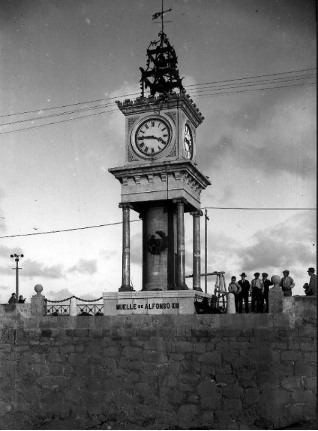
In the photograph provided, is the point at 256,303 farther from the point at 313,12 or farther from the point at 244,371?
the point at 313,12

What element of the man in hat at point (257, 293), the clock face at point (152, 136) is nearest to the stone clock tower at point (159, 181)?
the clock face at point (152, 136)

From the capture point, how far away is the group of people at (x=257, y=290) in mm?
20703

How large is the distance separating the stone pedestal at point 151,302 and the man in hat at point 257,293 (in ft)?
6.98

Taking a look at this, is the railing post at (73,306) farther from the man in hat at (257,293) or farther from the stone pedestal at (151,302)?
the man in hat at (257,293)

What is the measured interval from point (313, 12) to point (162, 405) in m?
13.3

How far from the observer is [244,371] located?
66.1 ft

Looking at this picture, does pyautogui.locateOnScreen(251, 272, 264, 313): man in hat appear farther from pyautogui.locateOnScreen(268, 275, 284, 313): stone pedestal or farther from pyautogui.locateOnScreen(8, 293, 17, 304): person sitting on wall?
pyautogui.locateOnScreen(8, 293, 17, 304): person sitting on wall

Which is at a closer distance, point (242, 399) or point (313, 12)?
point (313, 12)

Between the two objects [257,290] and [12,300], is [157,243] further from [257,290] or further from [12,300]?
[12,300]

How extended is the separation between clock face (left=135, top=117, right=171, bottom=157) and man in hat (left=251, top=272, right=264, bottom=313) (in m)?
6.56

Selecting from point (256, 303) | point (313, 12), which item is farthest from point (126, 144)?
point (313, 12)

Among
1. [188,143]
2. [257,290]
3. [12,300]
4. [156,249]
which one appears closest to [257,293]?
[257,290]

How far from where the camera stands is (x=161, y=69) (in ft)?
86.1

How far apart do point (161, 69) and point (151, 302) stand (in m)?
10.1
